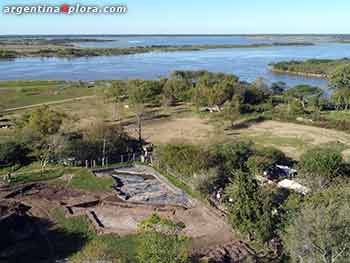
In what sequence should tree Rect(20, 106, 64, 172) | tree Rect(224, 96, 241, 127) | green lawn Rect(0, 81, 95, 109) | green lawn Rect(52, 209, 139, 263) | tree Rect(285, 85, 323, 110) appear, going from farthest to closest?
tree Rect(285, 85, 323, 110)
green lawn Rect(0, 81, 95, 109)
tree Rect(224, 96, 241, 127)
tree Rect(20, 106, 64, 172)
green lawn Rect(52, 209, 139, 263)

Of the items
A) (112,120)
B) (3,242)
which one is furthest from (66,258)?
(112,120)

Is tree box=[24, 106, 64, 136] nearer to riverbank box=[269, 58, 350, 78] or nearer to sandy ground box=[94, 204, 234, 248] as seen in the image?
sandy ground box=[94, 204, 234, 248]

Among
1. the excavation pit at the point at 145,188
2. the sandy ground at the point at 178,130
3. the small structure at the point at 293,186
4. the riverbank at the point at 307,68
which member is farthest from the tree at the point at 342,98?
the riverbank at the point at 307,68

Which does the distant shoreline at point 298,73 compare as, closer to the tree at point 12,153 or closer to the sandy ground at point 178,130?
the sandy ground at point 178,130

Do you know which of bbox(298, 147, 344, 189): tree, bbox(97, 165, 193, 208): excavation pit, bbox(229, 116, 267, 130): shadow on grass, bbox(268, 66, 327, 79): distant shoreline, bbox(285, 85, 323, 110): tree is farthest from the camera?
bbox(268, 66, 327, 79): distant shoreline

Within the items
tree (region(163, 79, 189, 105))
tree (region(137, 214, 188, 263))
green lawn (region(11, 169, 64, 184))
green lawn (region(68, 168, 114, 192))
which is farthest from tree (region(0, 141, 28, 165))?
tree (region(163, 79, 189, 105))

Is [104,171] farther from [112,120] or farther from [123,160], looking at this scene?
[112,120]
